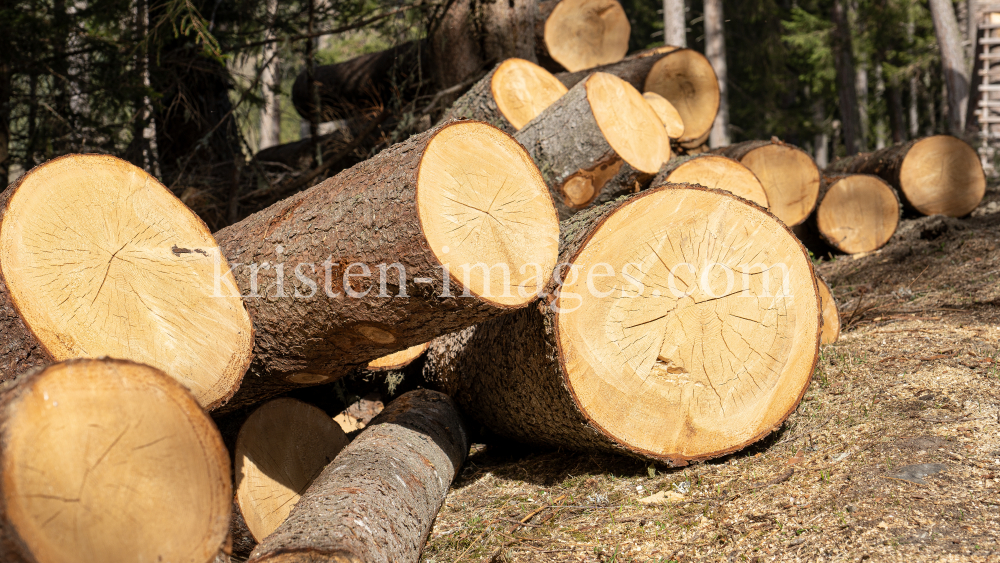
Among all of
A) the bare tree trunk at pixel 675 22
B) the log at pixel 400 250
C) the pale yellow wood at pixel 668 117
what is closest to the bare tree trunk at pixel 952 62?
the bare tree trunk at pixel 675 22

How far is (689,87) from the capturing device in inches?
218

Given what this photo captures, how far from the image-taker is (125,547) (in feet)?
4.92

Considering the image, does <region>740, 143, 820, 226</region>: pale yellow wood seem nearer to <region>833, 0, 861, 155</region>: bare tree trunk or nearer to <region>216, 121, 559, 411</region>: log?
<region>216, 121, 559, 411</region>: log

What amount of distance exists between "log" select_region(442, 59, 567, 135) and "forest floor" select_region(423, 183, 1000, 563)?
2068mm

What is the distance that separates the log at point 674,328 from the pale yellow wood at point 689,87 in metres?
3.11

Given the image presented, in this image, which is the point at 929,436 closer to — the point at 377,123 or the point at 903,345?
the point at 903,345

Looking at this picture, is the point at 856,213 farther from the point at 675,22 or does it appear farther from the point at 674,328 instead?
the point at 675,22

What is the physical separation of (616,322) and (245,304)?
4.42 ft

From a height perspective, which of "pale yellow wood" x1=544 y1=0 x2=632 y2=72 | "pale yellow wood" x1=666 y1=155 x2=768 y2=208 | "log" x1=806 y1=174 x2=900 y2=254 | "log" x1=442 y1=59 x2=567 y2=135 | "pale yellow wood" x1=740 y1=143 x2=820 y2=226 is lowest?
"log" x1=806 y1=174 x2=900 y2=254

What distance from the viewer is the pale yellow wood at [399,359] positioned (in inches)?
135

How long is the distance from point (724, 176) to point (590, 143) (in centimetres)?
106

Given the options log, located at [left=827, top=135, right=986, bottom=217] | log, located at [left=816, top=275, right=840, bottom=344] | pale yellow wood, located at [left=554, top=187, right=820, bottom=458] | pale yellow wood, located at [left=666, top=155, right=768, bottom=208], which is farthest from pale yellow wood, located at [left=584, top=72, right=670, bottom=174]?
log, located at [left=827, top=135, right=986, bottom=217]

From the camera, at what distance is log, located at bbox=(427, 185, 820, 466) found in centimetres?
244

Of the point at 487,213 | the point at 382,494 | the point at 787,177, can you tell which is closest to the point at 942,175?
the point at 787,177
